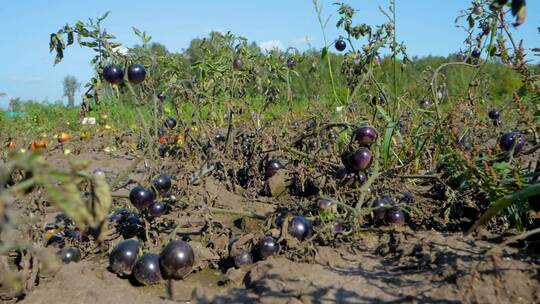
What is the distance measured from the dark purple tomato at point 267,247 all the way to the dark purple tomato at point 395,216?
0.73m

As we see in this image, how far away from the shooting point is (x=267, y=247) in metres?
2.38

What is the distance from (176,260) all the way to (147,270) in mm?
152

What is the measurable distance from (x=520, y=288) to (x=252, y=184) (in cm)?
256

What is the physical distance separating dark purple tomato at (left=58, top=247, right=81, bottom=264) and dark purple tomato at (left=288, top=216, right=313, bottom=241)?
121 cm

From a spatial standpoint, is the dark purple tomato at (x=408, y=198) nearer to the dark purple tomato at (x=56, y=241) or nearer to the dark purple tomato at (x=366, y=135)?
the dark purple tomato at (x=366, y=135)

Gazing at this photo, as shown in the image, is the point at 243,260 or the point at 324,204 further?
the point at 324,204

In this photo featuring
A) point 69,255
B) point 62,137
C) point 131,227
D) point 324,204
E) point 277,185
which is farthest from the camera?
point 62,137

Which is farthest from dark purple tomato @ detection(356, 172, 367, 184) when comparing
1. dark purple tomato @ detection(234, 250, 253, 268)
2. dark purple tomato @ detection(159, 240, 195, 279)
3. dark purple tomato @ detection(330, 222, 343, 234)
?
dark purple tomato @ detection(159, 240, 195, 279)

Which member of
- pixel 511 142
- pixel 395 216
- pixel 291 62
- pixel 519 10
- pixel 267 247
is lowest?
pixel 267 247

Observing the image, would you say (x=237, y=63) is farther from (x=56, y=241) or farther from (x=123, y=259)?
(x=123, y=259)

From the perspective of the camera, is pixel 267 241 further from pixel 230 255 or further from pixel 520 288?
pixel 520 288

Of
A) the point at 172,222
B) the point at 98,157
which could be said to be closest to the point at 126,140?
the point at 98,157

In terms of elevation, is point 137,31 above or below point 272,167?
above

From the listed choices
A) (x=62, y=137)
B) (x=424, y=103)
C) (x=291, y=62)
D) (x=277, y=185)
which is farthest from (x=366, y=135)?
(x=62, y=137)
